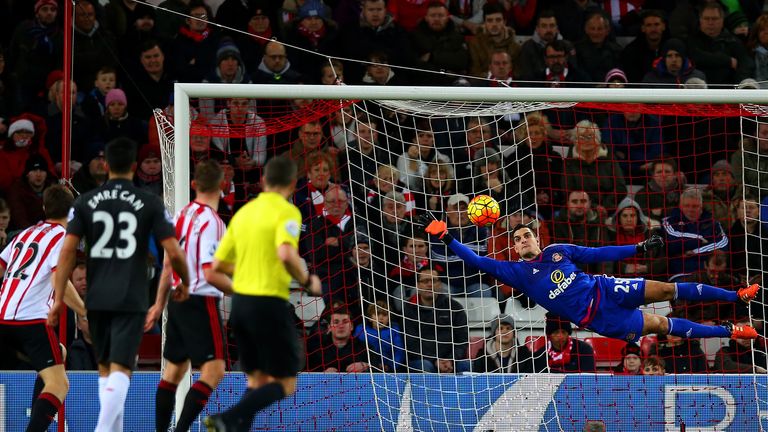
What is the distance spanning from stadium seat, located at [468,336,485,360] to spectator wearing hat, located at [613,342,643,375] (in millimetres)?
1252

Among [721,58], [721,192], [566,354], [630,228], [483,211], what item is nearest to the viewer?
[483,211]

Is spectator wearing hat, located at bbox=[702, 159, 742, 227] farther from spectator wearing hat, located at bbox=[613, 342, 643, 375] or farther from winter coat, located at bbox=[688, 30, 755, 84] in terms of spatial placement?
spectator wearing hat, located at bbox=[613, 342, 643, 375]

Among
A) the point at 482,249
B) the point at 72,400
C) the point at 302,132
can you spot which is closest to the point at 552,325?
the point at 482,249

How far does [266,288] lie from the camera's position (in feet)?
24.3

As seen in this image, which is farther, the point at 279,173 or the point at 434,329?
the point at 434,329

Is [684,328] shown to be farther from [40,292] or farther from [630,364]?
[40,292]

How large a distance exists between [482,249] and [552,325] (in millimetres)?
1190

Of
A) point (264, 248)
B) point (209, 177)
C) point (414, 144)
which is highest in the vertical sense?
point (209, 177)


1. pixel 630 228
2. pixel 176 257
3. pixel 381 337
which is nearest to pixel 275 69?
pixel 381 337

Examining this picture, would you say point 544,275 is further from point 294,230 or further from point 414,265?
point 294,230

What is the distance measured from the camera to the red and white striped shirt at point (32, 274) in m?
9.18

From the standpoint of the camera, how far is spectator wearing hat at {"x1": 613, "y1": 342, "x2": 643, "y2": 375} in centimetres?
1188

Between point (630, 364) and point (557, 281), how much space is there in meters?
1.61

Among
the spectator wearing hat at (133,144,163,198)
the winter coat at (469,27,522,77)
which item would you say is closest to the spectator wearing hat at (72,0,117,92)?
the spectator wearing hat at (133,144,163,198)
